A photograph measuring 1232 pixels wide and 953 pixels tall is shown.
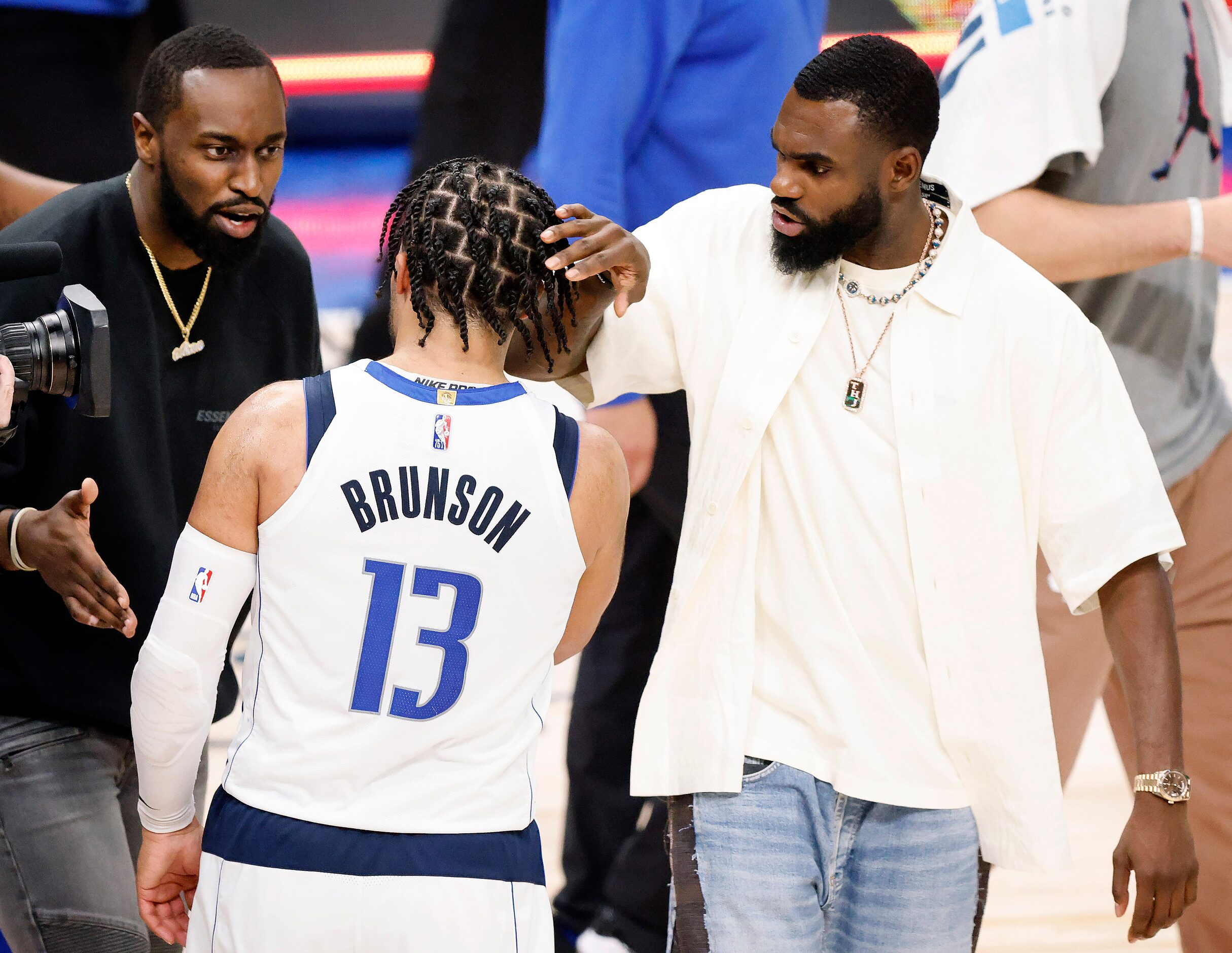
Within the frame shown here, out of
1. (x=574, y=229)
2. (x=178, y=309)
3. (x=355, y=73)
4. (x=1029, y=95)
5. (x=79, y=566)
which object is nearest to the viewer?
(x=574, y=229)

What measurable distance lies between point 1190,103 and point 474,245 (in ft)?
7.03

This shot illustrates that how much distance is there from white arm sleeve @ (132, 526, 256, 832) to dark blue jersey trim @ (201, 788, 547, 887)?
0.16m

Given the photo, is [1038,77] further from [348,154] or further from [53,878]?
[53,878]

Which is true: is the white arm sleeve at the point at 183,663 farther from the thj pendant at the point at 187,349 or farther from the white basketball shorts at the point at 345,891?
the thj pendant at the point at 187,349

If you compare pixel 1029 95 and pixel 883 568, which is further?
pixel 1029 95

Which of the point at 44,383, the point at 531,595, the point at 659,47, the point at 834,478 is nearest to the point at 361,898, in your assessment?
the point at 531,595

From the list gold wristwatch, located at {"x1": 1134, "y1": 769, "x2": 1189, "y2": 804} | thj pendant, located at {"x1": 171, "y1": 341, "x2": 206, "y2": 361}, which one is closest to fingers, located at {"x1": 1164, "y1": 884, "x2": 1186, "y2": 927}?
gold wristwatch, located at {"x1": 1134, "y1": 769, "x2": 1189, "y2": 804}

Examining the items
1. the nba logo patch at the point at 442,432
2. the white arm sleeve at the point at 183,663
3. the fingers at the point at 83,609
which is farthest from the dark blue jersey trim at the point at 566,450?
the fingers at the point at 83,609

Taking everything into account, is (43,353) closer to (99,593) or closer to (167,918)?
(99,593)

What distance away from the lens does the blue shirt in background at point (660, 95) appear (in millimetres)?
3070

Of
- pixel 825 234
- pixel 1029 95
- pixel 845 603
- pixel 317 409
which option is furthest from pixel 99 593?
pixel 1029 95

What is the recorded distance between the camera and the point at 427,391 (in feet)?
5.85

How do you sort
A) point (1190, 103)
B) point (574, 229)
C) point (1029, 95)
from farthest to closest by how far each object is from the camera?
1. point (1190, 103)
2. point (1029, 95)
3. point (574, 229)

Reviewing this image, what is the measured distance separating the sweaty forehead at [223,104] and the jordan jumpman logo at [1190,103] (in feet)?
6.81
